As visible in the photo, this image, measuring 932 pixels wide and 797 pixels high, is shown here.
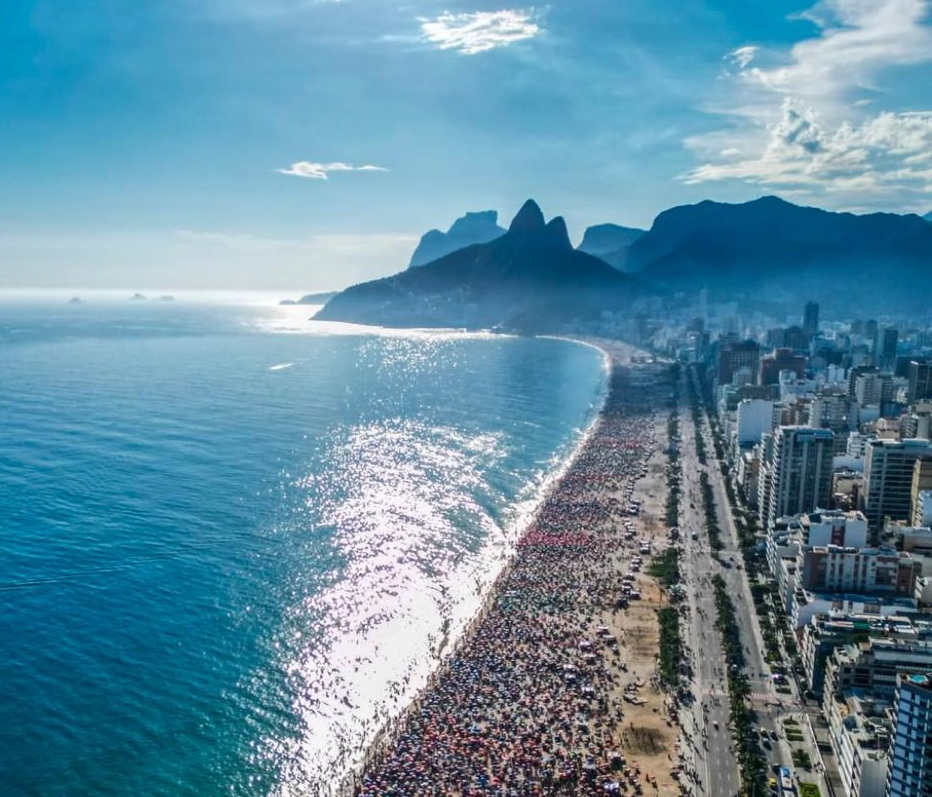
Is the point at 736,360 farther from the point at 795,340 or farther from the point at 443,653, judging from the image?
the point at 443,653

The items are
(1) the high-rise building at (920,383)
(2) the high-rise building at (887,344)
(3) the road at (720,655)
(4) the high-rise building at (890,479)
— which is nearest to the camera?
(3) the road at (720,655)

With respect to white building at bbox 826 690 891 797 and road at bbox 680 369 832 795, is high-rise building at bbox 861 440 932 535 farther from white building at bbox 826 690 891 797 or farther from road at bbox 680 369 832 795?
white building at bbox 826 690 891 797

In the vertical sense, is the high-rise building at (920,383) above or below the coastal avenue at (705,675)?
above

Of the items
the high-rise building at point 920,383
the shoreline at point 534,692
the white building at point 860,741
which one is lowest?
the shoreline at point 534,692

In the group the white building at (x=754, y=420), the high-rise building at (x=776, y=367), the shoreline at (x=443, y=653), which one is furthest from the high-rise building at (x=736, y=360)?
the shoreline at (x=443, y=653)

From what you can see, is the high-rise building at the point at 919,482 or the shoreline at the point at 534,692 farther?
the high-rise building at the point at 919,482

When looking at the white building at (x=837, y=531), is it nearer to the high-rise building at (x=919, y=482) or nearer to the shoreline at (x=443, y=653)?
the high-rise building at (x=919, y=482)

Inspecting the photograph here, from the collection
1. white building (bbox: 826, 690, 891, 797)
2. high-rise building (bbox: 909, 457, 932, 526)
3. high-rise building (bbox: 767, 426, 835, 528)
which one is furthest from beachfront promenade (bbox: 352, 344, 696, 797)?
high-rise building (bbox: 909, 457, 932, 526)

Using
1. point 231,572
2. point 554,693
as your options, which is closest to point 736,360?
point 231,572
